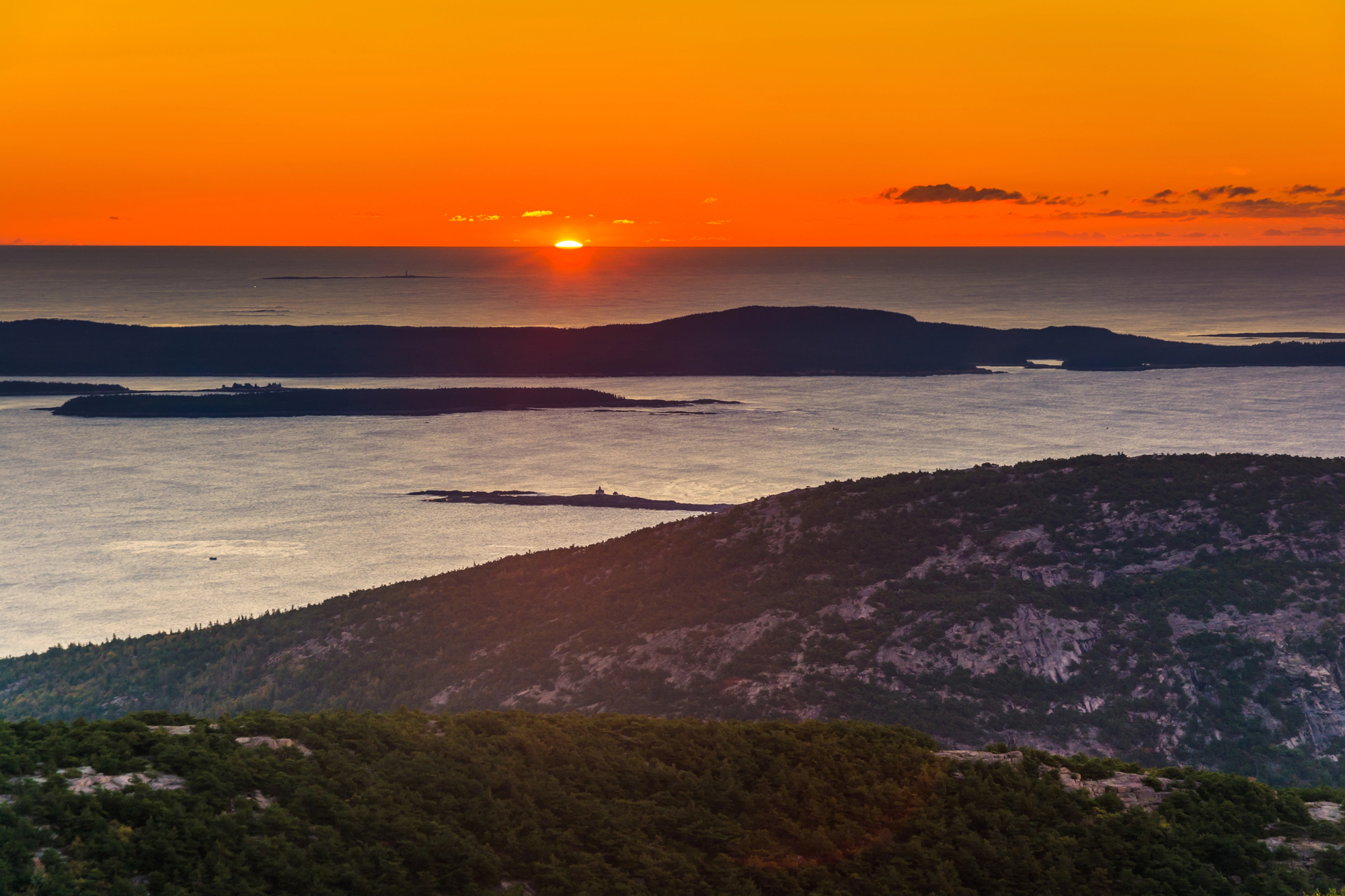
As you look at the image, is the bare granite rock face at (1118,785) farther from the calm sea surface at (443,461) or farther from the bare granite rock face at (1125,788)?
the calm sea surface at (443,461)

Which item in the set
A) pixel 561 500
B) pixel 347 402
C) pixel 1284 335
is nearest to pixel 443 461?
pixel 561 500

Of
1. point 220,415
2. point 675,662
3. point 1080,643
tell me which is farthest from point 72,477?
point 1080,643

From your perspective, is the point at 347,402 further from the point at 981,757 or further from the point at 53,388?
the point at 981,757

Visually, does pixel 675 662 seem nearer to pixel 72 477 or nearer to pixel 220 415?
pixel 72 477

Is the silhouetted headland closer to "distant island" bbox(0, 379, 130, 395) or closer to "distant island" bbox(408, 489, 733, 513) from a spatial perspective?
"distant island" bbox(0, 379, 130, 395)

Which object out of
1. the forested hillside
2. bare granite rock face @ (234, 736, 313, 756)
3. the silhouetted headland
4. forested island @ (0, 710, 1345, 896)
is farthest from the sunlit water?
forested island @ (0, 710, 1345, 896)
